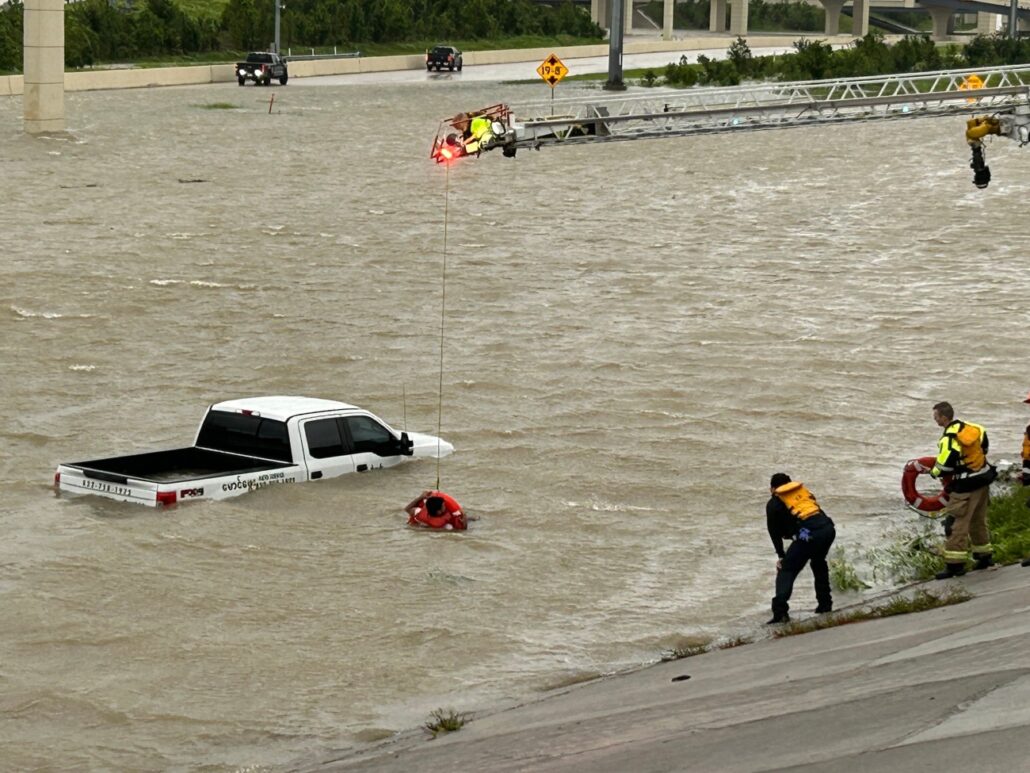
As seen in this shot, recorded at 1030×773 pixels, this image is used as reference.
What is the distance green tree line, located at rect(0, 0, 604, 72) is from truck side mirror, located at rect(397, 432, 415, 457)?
60680mm

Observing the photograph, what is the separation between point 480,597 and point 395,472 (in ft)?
15.1

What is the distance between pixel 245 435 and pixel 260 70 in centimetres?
6352

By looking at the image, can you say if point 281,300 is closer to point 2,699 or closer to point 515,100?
point 2,699

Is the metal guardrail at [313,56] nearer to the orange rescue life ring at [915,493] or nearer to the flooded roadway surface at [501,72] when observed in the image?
the flooded roadway surface at [501,72]

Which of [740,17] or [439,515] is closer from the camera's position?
[439,515]

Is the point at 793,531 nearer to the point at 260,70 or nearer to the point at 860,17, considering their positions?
the point at 260,70

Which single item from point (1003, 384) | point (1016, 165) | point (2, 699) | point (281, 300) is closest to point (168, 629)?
point (2, 699)

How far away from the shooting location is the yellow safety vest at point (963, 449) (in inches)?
640

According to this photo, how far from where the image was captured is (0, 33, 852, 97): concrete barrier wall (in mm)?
76188

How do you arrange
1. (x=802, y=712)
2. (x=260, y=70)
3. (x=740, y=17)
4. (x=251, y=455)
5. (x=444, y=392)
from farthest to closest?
1. (x=740, y=17)
2. (x=260, y=70)
3. (x=444, y=392)
4. (x=251, y=455)
5. (x=802, y=712)

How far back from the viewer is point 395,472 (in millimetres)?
21703

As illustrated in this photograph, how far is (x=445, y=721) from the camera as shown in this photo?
13.4m

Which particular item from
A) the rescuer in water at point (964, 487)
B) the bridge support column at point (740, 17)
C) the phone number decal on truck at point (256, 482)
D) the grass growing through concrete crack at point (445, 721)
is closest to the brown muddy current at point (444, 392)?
the phone number decal on truck at point (256, 482)

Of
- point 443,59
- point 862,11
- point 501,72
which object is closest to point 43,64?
point 443,59
